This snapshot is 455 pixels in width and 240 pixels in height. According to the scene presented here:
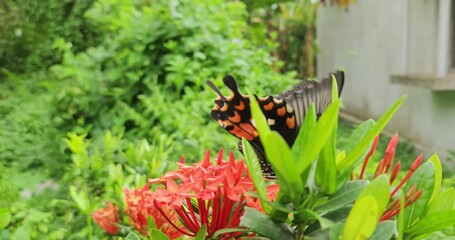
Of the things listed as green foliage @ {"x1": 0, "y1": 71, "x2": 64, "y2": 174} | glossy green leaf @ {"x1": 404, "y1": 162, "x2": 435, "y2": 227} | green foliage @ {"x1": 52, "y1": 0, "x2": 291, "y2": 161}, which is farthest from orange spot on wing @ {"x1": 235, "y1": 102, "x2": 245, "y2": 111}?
green foliage @ {"x1": 0, "y1": 71, "x2": 64, "y2": 174}

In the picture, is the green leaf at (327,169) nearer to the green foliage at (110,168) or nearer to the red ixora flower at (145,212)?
the red ixora flower at (145,212)

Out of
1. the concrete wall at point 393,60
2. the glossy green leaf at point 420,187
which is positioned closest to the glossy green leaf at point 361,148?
the glossy green leaf at point 420,187

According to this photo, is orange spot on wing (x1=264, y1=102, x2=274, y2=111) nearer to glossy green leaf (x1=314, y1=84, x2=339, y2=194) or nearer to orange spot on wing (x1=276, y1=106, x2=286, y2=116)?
orange spot on wing (x1=276, y1=106, x2=286, y2=116)

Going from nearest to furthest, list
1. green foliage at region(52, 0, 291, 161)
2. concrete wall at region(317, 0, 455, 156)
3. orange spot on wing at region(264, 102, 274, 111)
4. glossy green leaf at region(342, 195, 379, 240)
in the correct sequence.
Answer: glossy green leaf at region(342, 195, 379, 240), orange spot on wing at region(264, 102, 274, 111), green foliage at region(52, 0, 291, 161), concrete wall at region(317, 0, 455, 156)

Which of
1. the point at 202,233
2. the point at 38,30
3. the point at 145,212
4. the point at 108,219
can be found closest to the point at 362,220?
the point at 202,233

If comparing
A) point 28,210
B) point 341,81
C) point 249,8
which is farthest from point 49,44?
point 341,81

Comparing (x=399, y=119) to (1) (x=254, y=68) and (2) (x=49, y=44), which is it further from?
(2) (x=49, y=44)

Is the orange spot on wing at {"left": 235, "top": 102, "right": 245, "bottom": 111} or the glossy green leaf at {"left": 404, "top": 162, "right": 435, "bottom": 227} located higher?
the orange spot on wing at {"left": 235, "top": 102, "right": 245, "bottom": 111}
